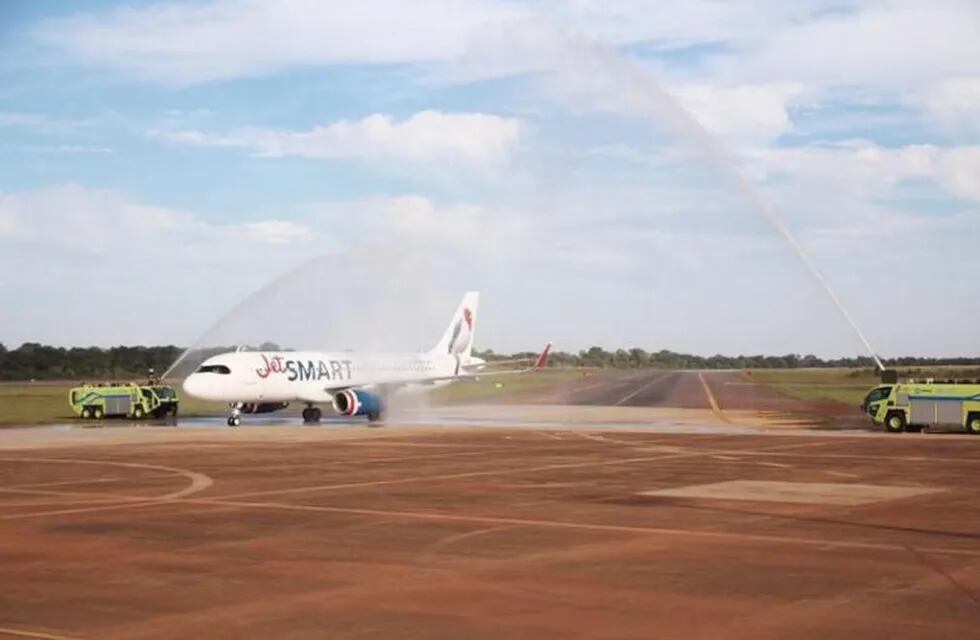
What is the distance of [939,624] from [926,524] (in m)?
8.56

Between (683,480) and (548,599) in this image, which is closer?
(548,599)

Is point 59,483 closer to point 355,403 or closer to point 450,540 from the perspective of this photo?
point 450,540

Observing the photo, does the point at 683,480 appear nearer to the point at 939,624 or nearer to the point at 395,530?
the point at 395,530

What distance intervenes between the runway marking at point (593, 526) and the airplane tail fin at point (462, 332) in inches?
2190

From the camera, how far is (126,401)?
222 feet

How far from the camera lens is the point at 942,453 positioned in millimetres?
38094

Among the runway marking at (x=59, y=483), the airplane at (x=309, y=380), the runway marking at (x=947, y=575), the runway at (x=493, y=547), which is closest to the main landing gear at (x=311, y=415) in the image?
the airplane at (x=309, y=380)

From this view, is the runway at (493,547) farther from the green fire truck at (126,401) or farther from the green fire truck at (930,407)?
the green fire truck at (126,401)

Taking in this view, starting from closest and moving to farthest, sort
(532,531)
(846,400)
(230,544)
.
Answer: (230,544) → (532,531) → (846,400)

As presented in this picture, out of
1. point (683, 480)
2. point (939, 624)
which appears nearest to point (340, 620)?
point (939, 624)

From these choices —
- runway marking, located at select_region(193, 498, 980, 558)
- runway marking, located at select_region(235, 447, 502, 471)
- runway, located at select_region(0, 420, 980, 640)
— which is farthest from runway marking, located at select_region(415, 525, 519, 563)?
runway marking, located at select_region(235, 447, 502, 471)

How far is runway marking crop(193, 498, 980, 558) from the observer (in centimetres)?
1820

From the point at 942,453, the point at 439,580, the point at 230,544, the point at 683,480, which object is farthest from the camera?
the point at 942,453

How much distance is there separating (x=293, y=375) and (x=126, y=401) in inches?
424
